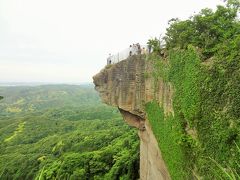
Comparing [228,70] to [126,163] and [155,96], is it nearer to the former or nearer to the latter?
[155,96]

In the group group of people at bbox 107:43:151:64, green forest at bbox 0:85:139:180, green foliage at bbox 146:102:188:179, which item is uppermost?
group of people at bbox 107:43:151:64

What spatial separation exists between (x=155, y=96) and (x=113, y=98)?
450cm

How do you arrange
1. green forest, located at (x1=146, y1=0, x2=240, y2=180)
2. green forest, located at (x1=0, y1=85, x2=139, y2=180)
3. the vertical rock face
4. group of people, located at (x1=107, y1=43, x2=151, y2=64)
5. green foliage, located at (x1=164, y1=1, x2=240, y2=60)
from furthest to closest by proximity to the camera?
green forest, located at (x1=0, y1=85, x2=139, y2=180)
group of people, located at (x1=107, y1=43, x2=151, y2=64)
the vertical rock face
green foliage, located at (x1=164, y1=1, x2=240, y2=60)
green forest, located at (x1=146, y1=0, x2=240, y2=180)

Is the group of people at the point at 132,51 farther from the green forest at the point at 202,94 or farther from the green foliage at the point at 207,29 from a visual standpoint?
the green foliage at the point at 207,29

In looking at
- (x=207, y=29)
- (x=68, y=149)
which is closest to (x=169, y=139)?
(x=207, y=29)

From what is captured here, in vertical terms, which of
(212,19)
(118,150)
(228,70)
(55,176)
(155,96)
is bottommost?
(55,176)

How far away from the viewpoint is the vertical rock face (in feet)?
38.6

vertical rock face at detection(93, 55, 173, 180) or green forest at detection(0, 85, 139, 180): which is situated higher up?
vertical rock face at detection(93, 55, 173, 180)

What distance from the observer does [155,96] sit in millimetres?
12227

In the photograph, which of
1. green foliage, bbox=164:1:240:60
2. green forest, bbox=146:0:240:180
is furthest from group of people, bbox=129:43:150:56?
green foliage, bbox=164:1:240:60

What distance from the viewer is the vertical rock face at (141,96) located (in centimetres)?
1176

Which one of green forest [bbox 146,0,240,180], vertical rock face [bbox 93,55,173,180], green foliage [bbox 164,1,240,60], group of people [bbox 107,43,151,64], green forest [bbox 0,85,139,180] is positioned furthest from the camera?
green forest [bbox 0,85,139,180]

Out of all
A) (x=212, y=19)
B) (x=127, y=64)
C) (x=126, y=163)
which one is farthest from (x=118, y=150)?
(x=212, y=19)

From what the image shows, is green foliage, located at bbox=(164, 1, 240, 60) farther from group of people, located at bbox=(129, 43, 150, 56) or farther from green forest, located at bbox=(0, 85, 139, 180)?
green forest, located at bbox=(0, 85, 139, 180)
